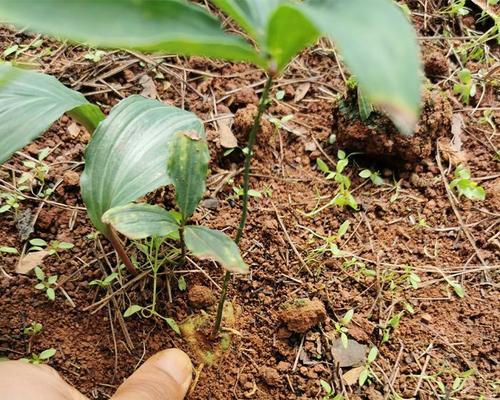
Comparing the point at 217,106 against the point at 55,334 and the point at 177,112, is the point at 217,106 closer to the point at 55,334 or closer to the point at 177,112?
the point at 177,112

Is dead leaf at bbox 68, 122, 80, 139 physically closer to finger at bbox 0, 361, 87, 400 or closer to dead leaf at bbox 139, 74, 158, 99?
dead leaf at bbox 139, 74, 158, 99

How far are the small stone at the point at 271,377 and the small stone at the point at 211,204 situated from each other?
16.5 inches

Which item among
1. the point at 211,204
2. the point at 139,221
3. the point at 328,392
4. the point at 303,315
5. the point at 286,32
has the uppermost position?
the point at 286,32

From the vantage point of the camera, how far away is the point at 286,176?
1468 millimetres

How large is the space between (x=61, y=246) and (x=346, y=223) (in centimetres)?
69

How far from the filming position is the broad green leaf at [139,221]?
36.0 inches

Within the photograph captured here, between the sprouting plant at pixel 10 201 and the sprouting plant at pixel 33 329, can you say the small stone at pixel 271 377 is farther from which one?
the sprouting plant at pixel 10 201

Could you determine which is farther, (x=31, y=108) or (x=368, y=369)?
(x=368, y=369)

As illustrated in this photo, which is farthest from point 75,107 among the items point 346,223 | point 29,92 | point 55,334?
point 346,223

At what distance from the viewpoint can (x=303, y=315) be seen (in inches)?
47.7

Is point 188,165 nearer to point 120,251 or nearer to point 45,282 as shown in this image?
point 120,251

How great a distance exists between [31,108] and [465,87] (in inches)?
45.8

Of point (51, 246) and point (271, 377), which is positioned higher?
point (51, 246)

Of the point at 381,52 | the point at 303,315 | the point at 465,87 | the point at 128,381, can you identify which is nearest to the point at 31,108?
the point at 128,381
